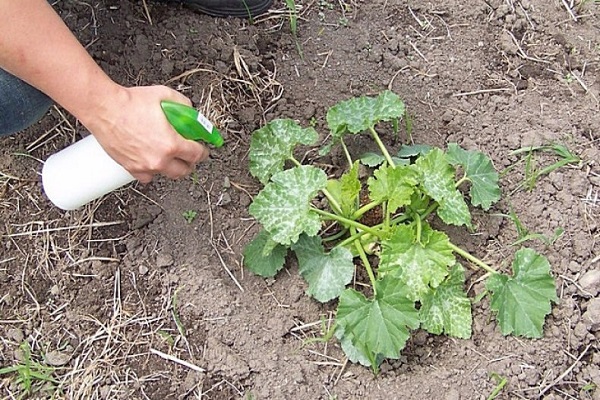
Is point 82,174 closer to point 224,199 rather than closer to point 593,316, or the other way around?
point 224,199

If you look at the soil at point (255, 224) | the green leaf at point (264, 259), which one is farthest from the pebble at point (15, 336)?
the green leaf at point (264, 259)

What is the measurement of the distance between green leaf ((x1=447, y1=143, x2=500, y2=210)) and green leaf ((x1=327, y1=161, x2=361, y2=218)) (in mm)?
230

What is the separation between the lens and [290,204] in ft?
5.42

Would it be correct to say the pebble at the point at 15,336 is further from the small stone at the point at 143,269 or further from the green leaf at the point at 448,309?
the green leaf at the point at 448,309

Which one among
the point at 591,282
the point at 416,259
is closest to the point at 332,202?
the point at 416,259

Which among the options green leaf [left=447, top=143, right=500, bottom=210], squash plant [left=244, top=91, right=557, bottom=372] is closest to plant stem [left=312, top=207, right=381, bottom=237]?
squash plant [left=244, top=91, right=557, bottom=372]

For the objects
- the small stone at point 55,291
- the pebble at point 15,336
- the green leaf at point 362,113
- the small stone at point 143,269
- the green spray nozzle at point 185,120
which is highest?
the green spray nozzle at point 185,120

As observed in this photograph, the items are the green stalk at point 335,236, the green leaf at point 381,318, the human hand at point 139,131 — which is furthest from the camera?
the green stalk at point 335,236

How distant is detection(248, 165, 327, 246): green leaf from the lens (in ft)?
5.34

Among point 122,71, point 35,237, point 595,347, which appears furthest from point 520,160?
point 35,237

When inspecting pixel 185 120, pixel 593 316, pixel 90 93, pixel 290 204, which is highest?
pixel 90 93

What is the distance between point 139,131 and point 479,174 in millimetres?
803

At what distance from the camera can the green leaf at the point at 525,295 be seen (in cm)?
161

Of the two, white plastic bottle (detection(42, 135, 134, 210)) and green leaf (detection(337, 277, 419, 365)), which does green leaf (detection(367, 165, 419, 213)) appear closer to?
green leaf (detection(337, 277, 419, 365))
